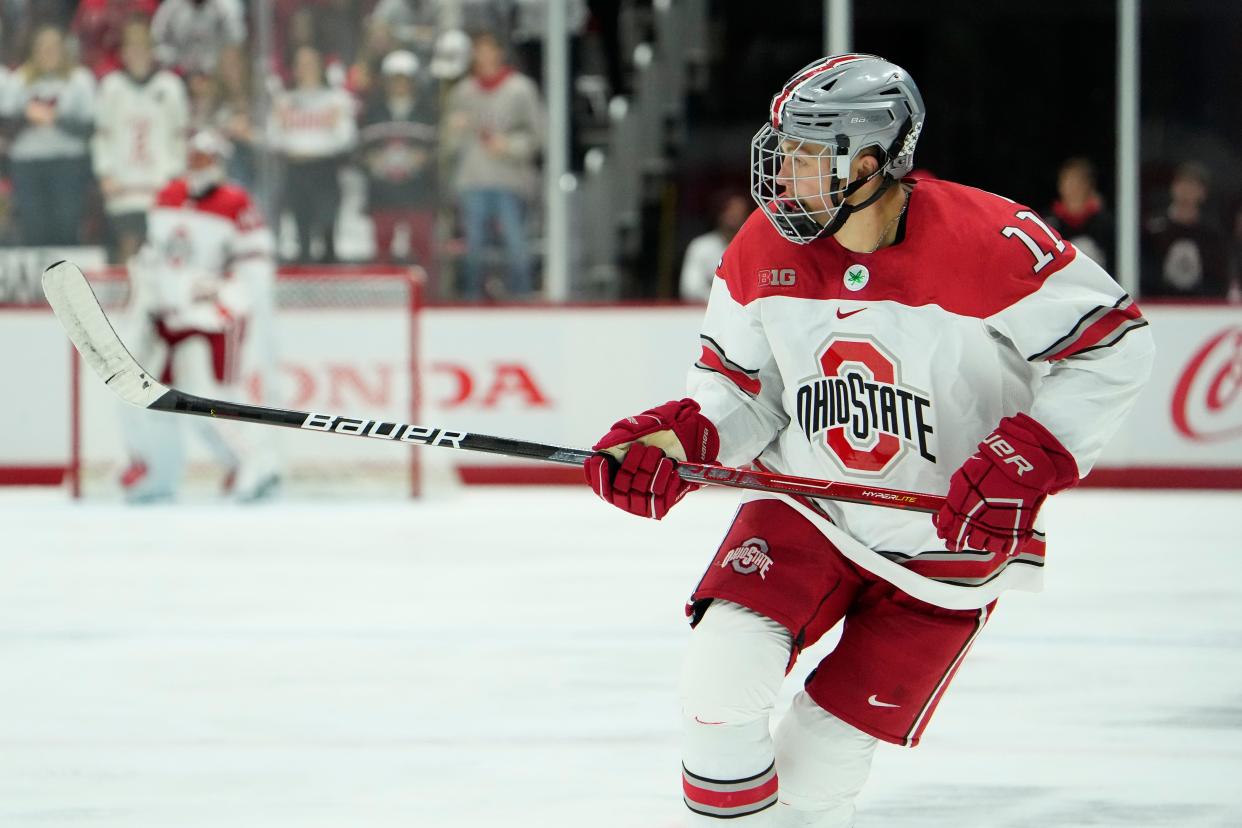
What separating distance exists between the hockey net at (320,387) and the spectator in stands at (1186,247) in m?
3.02

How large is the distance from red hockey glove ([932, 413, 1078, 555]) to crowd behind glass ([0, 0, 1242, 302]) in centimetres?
525

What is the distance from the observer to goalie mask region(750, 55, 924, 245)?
1.90 m

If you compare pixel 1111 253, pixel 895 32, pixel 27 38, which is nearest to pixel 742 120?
pixel 895 32

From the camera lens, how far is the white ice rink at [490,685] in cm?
241

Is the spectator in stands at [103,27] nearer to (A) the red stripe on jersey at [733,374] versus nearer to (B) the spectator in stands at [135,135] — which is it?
→ (B) the spectator in stands at [135,135]

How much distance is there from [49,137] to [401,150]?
1.48 meters

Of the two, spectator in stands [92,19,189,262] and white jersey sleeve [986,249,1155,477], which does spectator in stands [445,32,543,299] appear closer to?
spectator in stands [92,19,189,262]

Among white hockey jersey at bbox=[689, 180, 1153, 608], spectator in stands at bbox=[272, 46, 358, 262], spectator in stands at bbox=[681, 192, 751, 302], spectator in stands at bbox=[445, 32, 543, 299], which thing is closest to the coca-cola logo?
spectator in stands at bbox=[681, 192, 751, 302]

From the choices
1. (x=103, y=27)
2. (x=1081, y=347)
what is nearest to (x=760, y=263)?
(x=1081, y=347)

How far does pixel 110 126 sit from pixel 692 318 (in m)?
2.55

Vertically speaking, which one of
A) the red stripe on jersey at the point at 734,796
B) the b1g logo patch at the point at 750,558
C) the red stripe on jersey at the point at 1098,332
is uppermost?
the red stripe on jersey at the point at 1098,332

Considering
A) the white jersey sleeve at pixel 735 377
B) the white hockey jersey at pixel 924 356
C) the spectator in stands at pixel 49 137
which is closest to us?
the white hockey jersey at pixel 924 356

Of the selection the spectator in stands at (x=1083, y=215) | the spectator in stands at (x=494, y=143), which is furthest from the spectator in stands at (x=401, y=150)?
the spectator in stands at (x=1083, y=215)

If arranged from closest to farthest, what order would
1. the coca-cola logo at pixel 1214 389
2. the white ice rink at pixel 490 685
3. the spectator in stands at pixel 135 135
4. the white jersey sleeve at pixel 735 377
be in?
the white jersey sleeve at pixel 735 377 < the white ice rink at pixel 490 685 < the coca-cola logo at pixel 1214 389 < the spectator in stands at pixel 135 135
